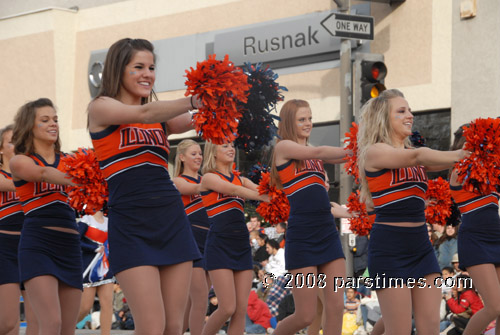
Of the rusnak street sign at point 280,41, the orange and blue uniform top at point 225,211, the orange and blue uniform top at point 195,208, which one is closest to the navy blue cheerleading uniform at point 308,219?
the orange and blue uniform top at point 225,211

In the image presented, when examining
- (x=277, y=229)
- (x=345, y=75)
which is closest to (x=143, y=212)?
(x=345, y=75)

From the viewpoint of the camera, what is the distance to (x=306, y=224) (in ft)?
21.5

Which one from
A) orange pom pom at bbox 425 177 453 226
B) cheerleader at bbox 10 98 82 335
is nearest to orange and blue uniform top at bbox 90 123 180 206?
cheerleader at bbox 10 98 82 335

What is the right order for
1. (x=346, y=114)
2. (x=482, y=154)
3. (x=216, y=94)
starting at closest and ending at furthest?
(x=216, y=94) → (x=482, y=154) → (x=346, y=114)

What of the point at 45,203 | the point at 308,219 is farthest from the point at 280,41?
the point at 45,203

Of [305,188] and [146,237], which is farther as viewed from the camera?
[305,188]

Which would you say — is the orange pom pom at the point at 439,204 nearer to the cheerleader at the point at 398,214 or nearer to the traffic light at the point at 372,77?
the cheerleader at the point at 398,214

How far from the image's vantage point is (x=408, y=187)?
5355 millimetres

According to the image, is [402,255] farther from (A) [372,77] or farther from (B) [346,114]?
(B) [346,114]

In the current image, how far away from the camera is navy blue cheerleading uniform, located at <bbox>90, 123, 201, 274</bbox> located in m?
4.27

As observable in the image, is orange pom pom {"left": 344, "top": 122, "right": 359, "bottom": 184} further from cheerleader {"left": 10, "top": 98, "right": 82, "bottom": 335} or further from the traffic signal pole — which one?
the traffic signal pole

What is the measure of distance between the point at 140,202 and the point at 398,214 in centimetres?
182

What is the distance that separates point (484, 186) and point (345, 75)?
204 inches

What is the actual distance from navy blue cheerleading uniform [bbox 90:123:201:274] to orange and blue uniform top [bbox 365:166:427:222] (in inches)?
59.5
